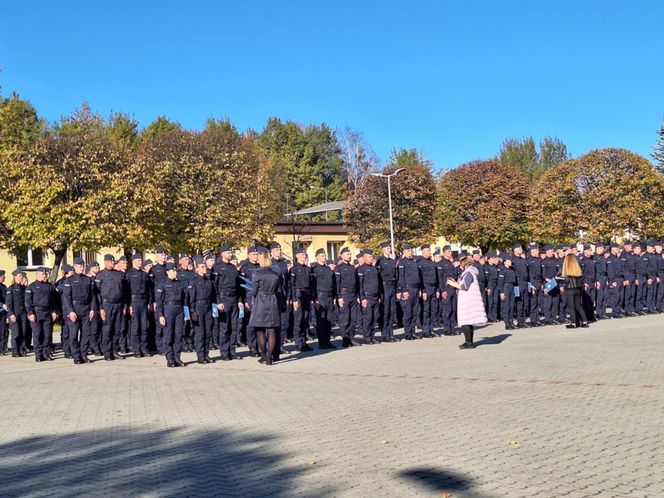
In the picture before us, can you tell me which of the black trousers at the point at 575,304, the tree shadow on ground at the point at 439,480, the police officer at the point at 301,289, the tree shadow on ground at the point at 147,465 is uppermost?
the police officer at the point at 301,289

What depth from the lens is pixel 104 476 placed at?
6.54m

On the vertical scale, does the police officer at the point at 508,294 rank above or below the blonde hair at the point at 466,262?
below

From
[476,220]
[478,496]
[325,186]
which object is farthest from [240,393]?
[325,186]

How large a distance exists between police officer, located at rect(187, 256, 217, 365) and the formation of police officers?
2cm

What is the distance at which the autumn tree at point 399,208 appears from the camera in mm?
51375

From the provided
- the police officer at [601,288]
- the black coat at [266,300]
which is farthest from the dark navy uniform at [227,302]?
the police officer at [601,288]

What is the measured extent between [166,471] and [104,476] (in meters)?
0.51

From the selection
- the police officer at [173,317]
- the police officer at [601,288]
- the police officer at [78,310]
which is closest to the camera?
the police officer at [173,317]

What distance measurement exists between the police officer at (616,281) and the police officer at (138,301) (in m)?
13.0

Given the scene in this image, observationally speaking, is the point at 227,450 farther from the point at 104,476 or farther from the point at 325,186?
the point at 325,186

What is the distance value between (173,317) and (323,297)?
3.92m

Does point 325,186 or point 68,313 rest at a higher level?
point 325,186

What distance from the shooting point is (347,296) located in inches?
675

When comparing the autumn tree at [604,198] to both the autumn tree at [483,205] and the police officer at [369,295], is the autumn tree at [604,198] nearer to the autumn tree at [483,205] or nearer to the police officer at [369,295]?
the autumn tree at [483,205]
